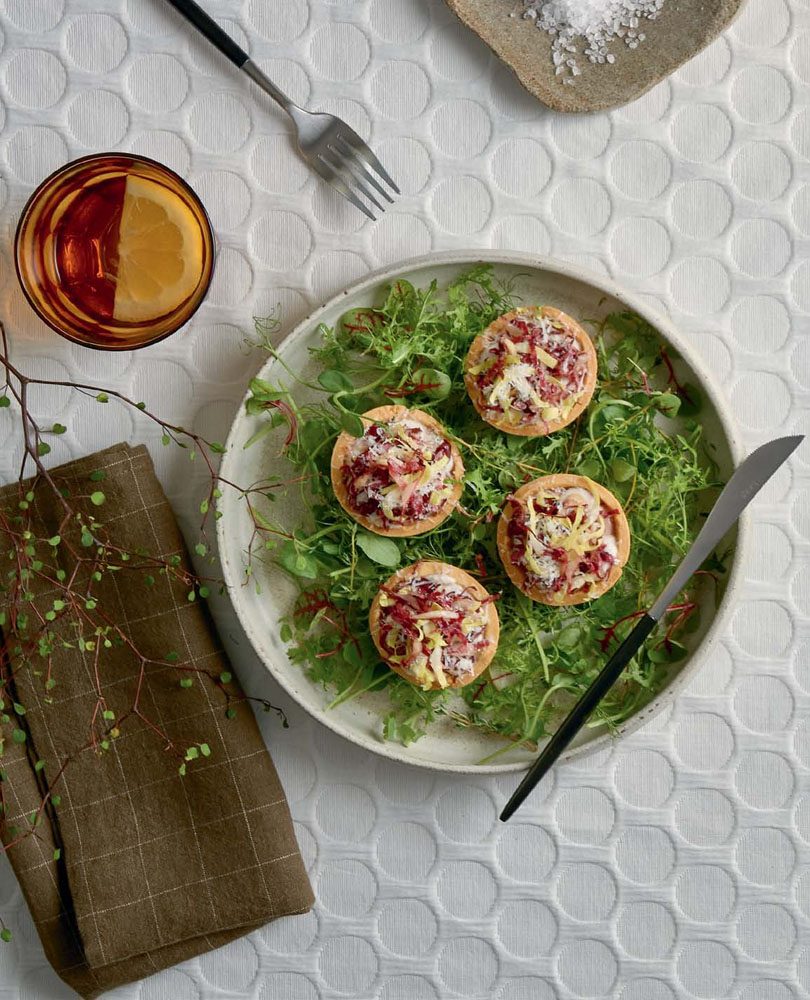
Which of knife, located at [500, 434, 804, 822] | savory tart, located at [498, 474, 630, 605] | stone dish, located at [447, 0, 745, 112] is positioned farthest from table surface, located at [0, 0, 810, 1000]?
savory tart, located at [498, 474, 630, 605]

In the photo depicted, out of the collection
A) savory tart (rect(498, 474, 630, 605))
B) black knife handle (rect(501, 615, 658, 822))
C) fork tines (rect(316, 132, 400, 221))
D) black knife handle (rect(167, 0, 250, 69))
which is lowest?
black knife handle (rect(501, 615, 658, 822))

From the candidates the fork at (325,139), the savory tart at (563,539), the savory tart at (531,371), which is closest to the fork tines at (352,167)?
the fork at (325,139)

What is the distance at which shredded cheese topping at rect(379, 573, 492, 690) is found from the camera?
3.58 feet

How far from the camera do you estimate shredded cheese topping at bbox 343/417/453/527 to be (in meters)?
1.09

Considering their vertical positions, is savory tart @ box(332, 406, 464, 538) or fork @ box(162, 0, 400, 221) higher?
fork @ box(162, 0, 400, 221)

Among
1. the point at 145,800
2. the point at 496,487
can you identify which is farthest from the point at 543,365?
the point at 145,800

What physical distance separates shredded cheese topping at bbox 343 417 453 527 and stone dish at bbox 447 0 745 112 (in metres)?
0.47

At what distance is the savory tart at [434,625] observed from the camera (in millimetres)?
1093

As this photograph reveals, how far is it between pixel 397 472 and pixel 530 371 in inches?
7.7

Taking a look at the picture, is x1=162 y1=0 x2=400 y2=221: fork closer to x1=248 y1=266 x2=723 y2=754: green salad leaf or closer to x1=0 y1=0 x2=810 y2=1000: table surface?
x1=0 y1=0 x2=810 y2=1000: table surface

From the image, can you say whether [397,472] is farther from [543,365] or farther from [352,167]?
[352,167]

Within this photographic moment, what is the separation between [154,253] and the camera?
1128 mm

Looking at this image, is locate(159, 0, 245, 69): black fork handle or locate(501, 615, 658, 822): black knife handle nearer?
locate(501, 615, 658, 822): black knife handle

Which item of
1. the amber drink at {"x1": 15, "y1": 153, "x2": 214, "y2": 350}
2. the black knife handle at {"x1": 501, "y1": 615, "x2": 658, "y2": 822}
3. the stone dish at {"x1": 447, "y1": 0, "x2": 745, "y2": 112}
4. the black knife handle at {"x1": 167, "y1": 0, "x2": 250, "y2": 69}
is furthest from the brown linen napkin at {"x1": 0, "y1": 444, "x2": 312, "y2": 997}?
the stone dish at {"x1": 447, "y1": 0, "x2": 745, "y2": 112}
